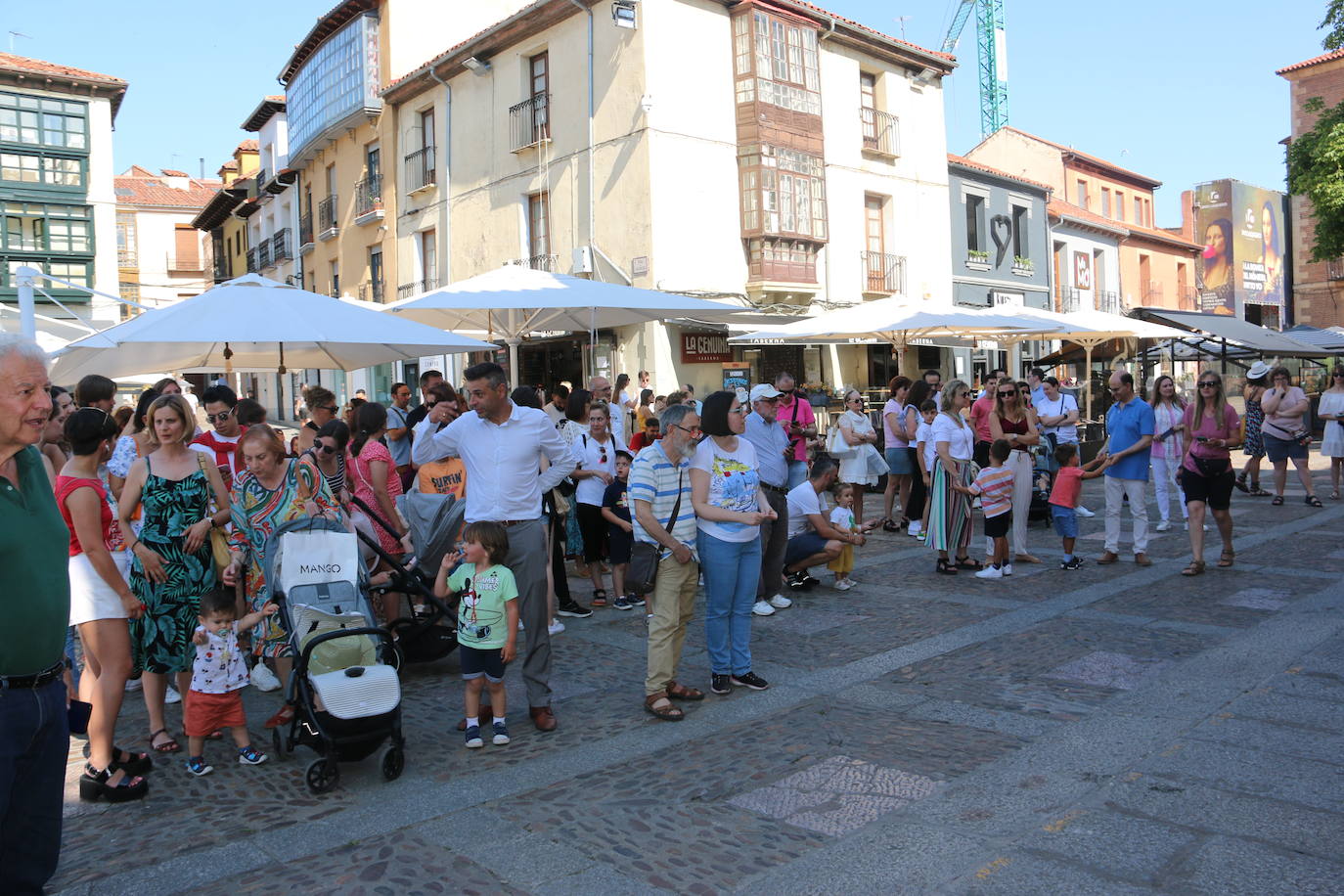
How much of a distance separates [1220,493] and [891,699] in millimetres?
4715

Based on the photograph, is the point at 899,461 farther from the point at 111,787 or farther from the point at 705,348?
the point at 705,348

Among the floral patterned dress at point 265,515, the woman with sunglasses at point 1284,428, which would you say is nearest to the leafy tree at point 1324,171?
the woman with sunglasses at point 1284,428

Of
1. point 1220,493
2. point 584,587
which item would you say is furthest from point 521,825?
point 1220,493

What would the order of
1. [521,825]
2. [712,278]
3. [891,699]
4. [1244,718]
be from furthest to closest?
[712,278], [891,699], [1244,718], [521,825]

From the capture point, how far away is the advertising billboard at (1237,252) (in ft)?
139

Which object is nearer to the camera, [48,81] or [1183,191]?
[48,81]

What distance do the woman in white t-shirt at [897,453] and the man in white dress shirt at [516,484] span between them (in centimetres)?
621

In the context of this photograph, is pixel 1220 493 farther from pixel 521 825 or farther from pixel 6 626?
pixel 6 626

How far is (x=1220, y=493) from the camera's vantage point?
8445mm

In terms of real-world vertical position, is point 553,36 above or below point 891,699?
above

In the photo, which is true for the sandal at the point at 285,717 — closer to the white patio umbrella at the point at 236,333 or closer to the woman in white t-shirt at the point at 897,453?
the white patio umbrella at the point at 236,333

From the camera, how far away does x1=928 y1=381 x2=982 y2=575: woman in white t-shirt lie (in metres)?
8.85

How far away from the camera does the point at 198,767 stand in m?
4.61

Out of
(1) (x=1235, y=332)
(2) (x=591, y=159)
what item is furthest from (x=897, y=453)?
(1) (x=1235, y=332)
